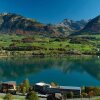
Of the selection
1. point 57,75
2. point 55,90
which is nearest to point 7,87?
point 55,90

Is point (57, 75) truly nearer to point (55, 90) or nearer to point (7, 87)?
point (7, 87)

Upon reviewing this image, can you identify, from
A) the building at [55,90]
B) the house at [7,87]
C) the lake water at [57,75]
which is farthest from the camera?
the lake water at [57,75]

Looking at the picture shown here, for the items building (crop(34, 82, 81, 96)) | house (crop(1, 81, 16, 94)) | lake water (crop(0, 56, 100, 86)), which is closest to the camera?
building (crop(34, 82, 81, 96))

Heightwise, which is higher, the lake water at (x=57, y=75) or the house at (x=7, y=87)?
the house at (x=7, y=87)

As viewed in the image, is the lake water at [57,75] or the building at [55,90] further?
the lake water at [57,75]

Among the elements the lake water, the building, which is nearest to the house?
the building

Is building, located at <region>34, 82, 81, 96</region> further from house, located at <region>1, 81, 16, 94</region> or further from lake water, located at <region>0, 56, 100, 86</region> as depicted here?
lake water, located at <region>0, 56, 100, 86</region>

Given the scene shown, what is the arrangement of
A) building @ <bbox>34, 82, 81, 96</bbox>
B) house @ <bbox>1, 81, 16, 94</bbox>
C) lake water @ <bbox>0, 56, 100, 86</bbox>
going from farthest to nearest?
lake water @ <bbox>0, 56, 100, 86</bbox>
house @ <bbox>1, 81, 16, 94</bbox>
building @ <bbox>34, 82, 81, 96</bbox>

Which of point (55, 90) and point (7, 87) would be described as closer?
point (55, 90)

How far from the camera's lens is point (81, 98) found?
62.4 m

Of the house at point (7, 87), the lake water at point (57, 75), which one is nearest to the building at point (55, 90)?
the house at point (7, 87)

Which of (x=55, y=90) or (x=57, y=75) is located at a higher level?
(x=55, y=90)

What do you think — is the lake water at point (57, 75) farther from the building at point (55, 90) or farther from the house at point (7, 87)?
the building at point (55, 90)

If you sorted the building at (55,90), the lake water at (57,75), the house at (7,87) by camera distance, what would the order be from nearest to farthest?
the building at (55,90), the house at (7,87), the lake water at (57,75)
